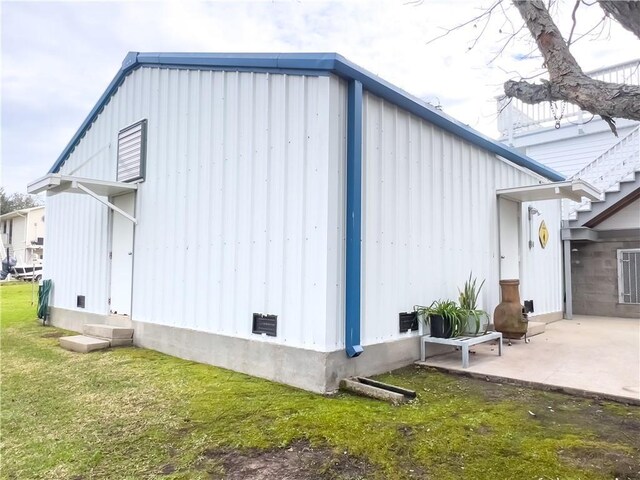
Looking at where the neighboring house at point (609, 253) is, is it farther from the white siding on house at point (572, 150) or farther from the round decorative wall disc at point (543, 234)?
the white siding on house at point (572, 150)

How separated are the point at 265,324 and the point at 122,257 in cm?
377

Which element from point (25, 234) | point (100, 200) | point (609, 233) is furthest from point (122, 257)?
point (25, 234)

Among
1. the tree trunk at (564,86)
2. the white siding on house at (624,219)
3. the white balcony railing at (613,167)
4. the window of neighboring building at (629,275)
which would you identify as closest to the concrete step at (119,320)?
the tree trunk at (564,86)

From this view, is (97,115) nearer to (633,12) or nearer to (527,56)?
(527,56)

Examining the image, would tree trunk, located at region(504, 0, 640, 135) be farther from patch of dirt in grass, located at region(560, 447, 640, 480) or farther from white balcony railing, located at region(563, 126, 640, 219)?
white balcony railing, located at region(563, 126, 640, 219)

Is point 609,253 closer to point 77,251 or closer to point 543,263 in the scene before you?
point 543,263

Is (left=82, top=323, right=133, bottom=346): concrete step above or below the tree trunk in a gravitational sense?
below

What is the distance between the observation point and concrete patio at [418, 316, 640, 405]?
14.1 ft

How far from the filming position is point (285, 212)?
4594 mm

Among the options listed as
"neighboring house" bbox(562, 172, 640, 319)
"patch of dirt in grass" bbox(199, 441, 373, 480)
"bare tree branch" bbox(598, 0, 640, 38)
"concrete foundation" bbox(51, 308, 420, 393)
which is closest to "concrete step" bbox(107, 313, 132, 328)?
"concrete foundation" bbox(51, 308, 420, 393)

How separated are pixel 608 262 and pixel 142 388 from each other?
10.4m

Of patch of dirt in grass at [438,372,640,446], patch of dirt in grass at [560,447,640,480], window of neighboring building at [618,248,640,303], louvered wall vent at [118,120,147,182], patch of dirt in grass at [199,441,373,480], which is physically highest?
louvered wall vent at [118,120,147,182]

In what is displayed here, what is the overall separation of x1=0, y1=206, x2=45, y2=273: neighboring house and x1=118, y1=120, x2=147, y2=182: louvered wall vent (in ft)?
70.5

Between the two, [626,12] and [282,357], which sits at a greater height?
[626,12]
